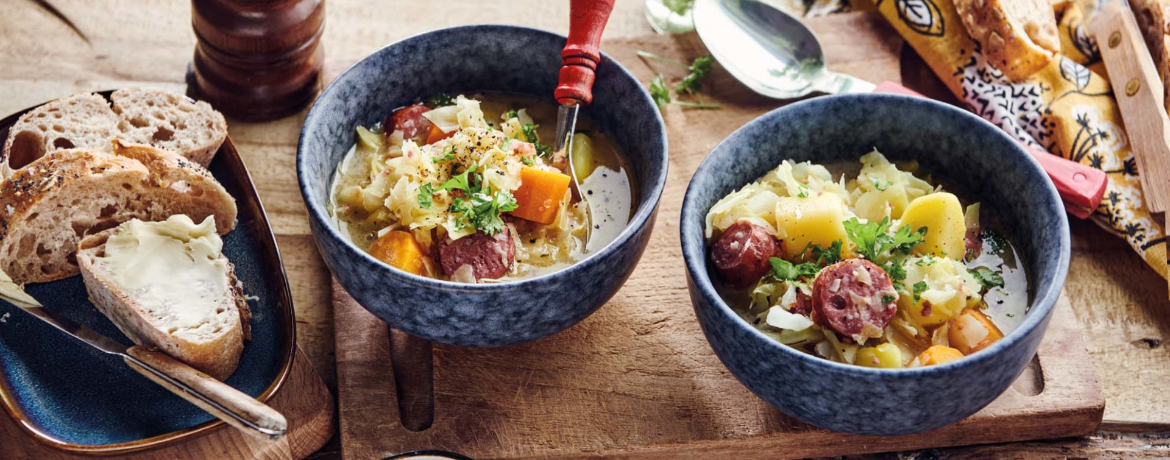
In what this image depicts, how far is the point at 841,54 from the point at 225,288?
2103 millimetres

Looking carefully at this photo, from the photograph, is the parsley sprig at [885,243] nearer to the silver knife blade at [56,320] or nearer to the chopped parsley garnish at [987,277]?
the chopped parsley garnish at [987,277]

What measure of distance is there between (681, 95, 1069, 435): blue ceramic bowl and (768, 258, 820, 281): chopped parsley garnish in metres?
0.17

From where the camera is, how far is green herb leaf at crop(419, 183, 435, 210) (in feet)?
8.11

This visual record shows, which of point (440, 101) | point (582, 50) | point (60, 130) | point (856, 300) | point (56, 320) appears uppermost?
point (582, 50)

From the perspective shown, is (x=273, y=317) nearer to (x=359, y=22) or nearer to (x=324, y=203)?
(x=324, y=203)

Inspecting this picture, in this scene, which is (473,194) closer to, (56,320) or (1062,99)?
(56,320)

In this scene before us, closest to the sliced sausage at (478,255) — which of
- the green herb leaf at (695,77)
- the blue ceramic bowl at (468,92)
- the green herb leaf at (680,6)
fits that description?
the blue ceramic bowl at (468,92)

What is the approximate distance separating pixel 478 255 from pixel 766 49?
1.46 meters

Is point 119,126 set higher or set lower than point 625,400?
higher

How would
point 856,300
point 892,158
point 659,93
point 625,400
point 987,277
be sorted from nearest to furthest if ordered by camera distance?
1. point 856,300
2. point 987,277
3. point 625,400
4. point 892,158
5. point 659,93

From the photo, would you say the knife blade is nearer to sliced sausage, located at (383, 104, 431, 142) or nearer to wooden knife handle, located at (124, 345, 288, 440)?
wooden knife handle, located at (124, 345, 288, 440)

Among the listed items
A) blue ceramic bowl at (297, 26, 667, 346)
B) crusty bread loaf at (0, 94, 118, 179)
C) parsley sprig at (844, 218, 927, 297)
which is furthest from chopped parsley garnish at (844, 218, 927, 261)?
crusty bread loaf at (0, 94, 118, 179)

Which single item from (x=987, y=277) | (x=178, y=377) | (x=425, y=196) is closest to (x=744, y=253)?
(x=987, y=277)

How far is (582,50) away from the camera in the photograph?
2.65m
